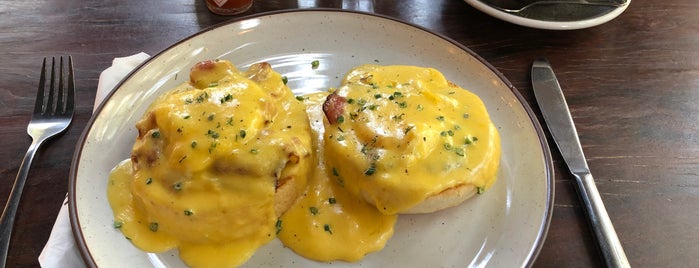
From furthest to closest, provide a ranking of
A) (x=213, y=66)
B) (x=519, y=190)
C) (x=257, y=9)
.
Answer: (x=257, y=9) < (x=213, y=66) < (x=519, y=190)

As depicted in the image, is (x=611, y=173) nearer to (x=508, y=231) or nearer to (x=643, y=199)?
(x=643, y=199)

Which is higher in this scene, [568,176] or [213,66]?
[213,66]

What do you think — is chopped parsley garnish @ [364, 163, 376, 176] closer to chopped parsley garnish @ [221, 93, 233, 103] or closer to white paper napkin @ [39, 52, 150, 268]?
chopped parsley garnish @ [221, 93, 233, 103]

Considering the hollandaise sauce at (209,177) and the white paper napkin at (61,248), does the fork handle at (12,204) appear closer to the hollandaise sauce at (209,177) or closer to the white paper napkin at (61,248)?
the white paper napkin at (61,248)

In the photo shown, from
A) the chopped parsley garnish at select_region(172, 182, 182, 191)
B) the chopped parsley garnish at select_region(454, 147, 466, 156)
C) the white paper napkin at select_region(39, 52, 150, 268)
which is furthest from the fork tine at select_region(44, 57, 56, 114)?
the chopped parsley garnish at select_region(454, 147, 466, 156)

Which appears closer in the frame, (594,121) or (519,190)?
(519,190)

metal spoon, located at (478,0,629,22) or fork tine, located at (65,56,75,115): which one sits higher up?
metal spoon, located at (478,0,629,22)

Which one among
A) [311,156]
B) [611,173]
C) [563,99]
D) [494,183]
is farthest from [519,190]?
[311,156]

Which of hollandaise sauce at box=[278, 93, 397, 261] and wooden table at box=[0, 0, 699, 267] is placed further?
wooden table at box=[0, 0, 699, 267]
